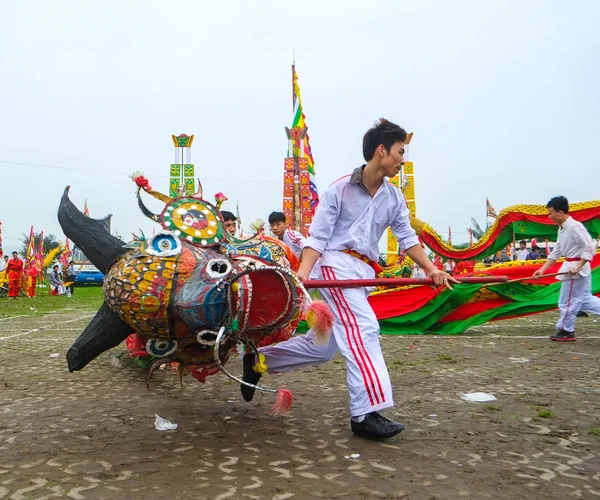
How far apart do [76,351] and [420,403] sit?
2261 mm

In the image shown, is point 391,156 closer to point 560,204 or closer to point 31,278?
point 560,204

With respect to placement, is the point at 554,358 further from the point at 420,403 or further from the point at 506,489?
the point at 506,489

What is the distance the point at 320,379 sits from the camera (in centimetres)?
482

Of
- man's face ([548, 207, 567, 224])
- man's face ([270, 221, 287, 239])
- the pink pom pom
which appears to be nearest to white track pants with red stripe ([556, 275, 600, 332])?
man's face ([548, 207, 567, 224])

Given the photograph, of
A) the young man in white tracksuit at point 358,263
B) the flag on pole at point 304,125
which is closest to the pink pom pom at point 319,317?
the young man in white tracksuit at point 358,263

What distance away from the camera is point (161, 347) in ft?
9.36

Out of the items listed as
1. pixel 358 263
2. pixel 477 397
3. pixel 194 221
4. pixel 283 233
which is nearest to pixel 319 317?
pixel 358 263

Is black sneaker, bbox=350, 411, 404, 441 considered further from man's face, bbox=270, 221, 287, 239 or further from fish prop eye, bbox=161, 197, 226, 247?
man's face, bbox=270, 221, 287, 239

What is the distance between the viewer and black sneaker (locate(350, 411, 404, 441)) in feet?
9.82

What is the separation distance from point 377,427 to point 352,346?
0.44 meters

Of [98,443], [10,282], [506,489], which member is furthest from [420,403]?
[10,282]

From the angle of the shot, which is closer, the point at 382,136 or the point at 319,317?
the point at 319,317

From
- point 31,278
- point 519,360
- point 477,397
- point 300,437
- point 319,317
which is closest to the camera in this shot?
point 319,317

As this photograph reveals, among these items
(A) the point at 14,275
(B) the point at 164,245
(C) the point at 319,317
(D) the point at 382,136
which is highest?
(D) the point at 382,136
